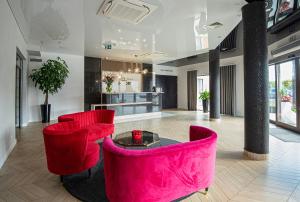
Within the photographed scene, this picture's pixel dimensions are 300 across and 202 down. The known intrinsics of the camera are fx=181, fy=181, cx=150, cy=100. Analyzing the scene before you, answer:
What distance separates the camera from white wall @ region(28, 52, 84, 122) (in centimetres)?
732

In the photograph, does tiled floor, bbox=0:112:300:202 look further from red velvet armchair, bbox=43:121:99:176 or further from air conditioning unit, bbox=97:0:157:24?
air conditioning unit, bbox=97:0:157:24

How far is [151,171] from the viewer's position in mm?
1598

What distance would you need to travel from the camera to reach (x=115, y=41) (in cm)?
620

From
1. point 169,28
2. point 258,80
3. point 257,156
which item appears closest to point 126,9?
point 169,28

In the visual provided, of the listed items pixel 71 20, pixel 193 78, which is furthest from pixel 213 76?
pixel 71 20

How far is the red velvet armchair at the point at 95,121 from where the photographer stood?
377 cm

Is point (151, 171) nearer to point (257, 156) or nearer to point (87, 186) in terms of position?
point (87, 186)

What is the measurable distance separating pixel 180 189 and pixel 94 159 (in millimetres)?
1442

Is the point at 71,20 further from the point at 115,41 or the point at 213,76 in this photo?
the point at 213,76

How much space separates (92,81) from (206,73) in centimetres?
644

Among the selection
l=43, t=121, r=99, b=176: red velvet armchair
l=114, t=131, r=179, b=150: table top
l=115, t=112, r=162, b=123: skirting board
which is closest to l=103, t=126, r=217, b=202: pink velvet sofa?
l=43, t=121, r=99, b=176: red velvet armchair

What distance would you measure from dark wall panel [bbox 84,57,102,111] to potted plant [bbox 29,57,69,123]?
1.68 meters

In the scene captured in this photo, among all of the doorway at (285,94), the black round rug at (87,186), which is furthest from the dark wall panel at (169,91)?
the black round rug at (87,186)

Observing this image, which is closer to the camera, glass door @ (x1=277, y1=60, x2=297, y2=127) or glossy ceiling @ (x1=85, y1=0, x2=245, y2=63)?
glossy ceiling @ (x1=85, y1=0, x2=245, y2=63)
